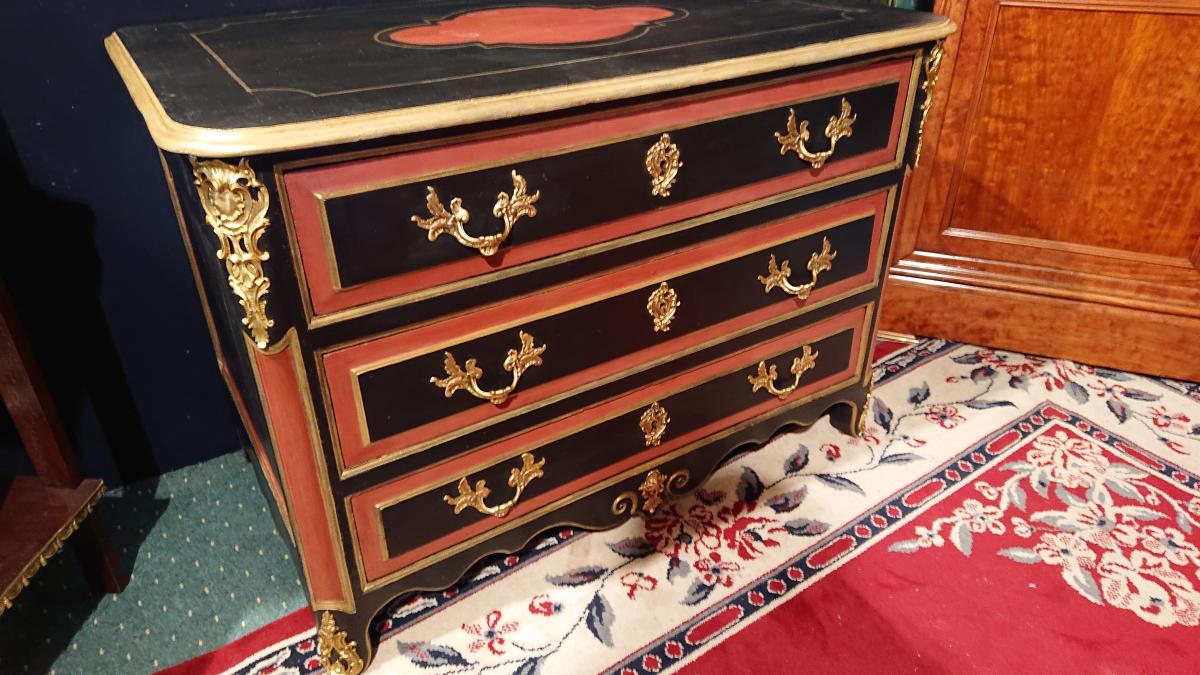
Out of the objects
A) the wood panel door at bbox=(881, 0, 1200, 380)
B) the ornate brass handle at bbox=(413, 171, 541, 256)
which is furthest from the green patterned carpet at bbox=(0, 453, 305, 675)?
the wood panel door at bbox=(881, 0, 1200, 380)

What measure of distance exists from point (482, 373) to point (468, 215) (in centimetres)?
25

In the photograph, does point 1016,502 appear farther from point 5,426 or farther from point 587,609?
point 5,426

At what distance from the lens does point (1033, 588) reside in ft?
4.92

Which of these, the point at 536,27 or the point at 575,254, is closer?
the point at 575,254

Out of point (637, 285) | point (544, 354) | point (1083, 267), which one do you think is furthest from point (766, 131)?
point (1083, 267)

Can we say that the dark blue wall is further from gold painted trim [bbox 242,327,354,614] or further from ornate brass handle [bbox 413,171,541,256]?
ornate brass handle [bbox 413,171,541,256]

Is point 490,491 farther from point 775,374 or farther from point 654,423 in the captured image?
point 775,374

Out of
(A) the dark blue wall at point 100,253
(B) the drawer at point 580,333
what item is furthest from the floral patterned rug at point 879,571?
(A) the dark blue wall at point 100,253

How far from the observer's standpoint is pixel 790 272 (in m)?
1.48

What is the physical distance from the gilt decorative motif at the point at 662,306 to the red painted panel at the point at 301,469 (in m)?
0.55

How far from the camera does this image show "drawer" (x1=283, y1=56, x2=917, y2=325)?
3.25ft

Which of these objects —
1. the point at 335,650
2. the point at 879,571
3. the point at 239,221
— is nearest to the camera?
the point at 239,221

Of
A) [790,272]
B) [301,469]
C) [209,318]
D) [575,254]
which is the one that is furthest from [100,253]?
[790,272]

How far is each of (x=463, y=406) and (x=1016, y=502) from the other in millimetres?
1197
